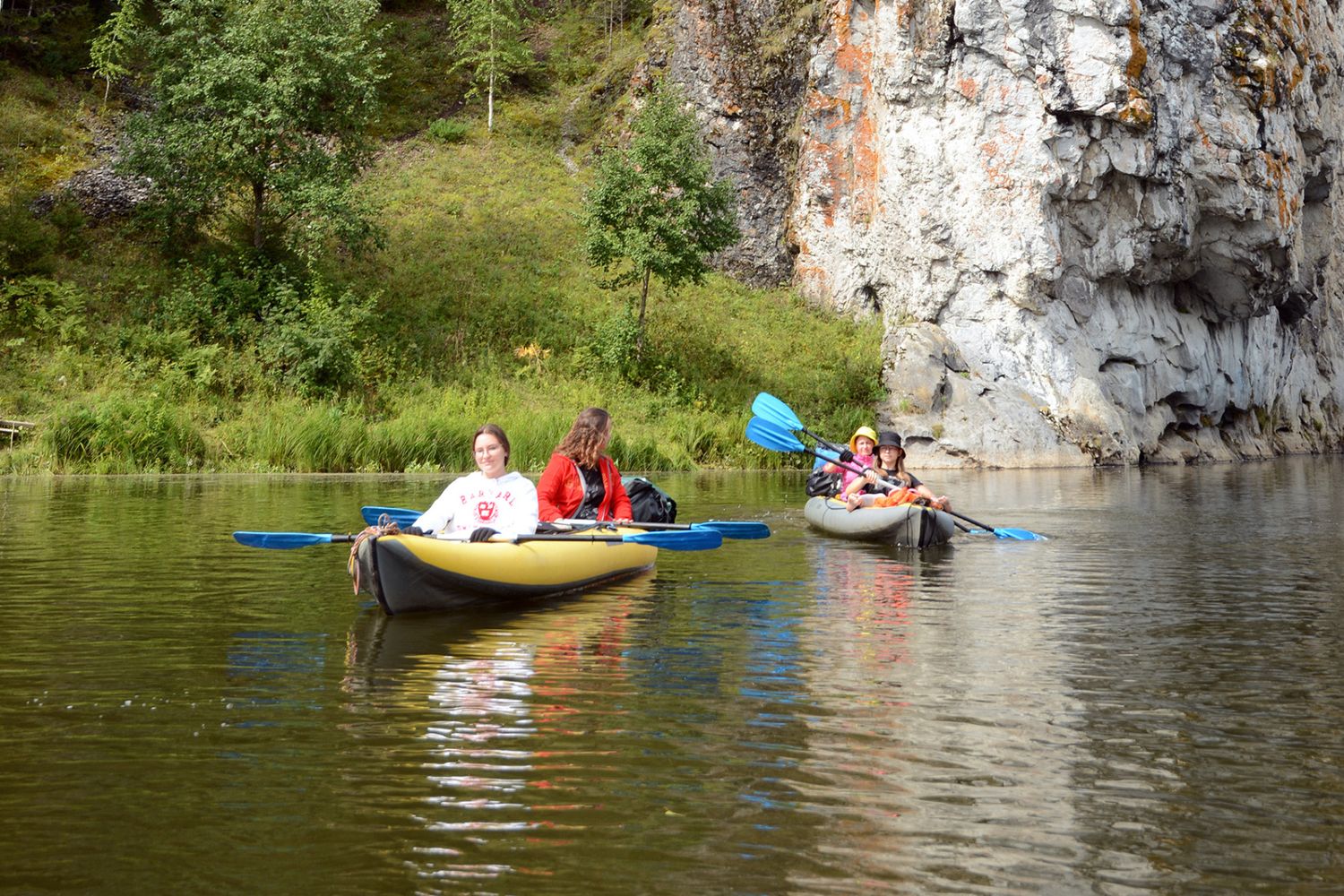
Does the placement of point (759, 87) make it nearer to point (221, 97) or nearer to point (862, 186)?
point (862, 186)

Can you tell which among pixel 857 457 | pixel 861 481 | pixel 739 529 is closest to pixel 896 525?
pixel 861 481

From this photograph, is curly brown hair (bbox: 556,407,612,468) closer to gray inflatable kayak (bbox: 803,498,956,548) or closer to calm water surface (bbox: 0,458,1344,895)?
calm water surface (bbox: 0,458,1344,895)

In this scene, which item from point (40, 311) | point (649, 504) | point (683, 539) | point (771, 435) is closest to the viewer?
point (683, 539)

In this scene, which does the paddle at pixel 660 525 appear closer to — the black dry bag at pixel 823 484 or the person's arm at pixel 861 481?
the person's arm at pixel 861 481

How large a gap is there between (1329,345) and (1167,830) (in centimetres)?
4469

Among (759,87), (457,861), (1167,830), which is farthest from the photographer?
(759,87)

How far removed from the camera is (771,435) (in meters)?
15.6

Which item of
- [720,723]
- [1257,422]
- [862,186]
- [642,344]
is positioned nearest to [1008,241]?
Result: [862,186]

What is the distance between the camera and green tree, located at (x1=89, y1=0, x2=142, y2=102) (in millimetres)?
30688

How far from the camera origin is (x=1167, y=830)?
3.85m

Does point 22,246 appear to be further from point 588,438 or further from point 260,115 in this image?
point 588,438

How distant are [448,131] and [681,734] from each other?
114 feet

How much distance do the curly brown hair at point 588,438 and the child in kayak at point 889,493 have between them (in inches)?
161

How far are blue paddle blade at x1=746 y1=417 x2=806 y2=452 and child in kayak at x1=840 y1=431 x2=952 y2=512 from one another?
1.59 metres
